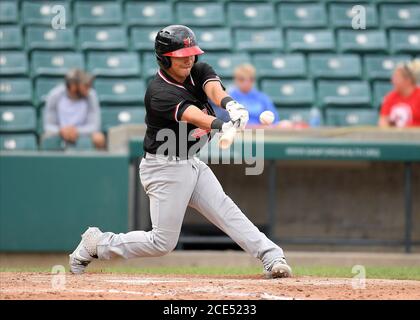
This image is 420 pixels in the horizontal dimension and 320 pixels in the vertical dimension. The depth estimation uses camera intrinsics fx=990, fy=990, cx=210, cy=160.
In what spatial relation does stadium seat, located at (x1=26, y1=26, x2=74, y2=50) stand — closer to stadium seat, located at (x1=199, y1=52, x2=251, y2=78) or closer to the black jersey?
stadium seat, located at (x1=199, y1=52, x2=251, y2=78)

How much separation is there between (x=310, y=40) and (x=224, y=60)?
1294 mm

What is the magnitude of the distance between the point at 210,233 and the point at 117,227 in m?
1.11

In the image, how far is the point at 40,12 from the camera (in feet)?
40.9

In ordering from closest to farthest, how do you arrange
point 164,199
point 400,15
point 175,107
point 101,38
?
point 175,107 → point 164,199 → point 101,38 → point 400,15

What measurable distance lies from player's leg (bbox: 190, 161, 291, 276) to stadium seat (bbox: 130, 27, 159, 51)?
575 centimetres

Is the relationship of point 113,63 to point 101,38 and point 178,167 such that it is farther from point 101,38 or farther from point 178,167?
point 178,167

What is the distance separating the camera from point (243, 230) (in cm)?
657

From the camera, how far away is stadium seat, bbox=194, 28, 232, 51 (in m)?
12.1

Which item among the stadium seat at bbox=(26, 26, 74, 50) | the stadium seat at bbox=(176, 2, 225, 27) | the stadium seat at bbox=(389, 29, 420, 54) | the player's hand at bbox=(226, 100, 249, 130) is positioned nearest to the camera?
the player's hand at bbox=(226, 100, 249, 130)

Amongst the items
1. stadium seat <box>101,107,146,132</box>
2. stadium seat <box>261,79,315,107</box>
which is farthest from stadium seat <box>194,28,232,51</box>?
stadium seat <box>101,107,146,132</box>

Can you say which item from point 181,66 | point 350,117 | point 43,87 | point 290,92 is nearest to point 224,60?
point 290,92

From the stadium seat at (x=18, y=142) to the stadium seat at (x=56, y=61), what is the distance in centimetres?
122
